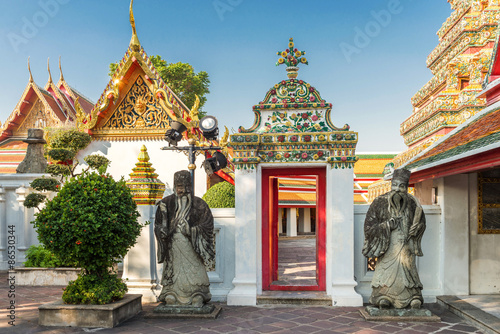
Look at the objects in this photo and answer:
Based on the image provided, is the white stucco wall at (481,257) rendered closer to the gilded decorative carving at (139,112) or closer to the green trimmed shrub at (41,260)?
the green trimmed shrub at (41,260)

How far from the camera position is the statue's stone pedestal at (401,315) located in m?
5.87

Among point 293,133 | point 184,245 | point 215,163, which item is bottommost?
point 184,245

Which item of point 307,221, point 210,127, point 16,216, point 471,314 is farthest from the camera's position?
point 307,221

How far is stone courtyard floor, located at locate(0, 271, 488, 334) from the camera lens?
5559mm

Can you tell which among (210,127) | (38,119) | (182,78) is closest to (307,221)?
(182,78)

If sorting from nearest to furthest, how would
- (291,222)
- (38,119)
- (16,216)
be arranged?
1. (16,216)
2. (38,119)
3. (291,222)

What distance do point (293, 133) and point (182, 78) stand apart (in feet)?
57.3

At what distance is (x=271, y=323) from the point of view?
591 centimetres

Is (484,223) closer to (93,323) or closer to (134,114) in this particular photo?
(93,323)

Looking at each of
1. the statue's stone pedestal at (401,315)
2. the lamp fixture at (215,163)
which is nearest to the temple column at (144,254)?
the lamp fixture at (215,163)

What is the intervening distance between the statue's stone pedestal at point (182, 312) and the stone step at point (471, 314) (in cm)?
357

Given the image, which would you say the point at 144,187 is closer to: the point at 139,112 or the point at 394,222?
the point at 394,222

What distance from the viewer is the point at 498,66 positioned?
27.5 ft

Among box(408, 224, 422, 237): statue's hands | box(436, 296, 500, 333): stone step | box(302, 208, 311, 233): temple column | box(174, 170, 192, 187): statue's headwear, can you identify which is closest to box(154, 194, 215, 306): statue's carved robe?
box(174, 170, 192, 187): statue's headwear
